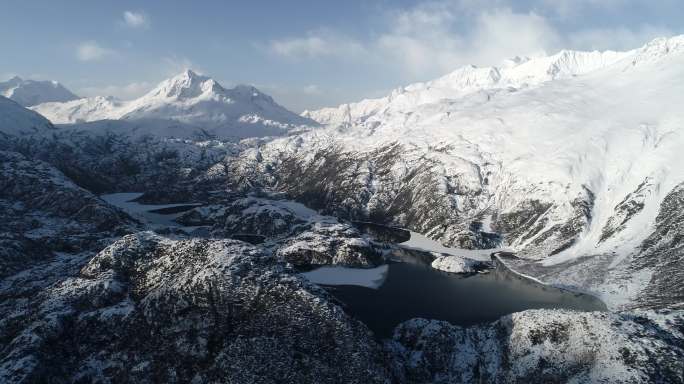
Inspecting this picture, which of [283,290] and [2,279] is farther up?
[283,290]

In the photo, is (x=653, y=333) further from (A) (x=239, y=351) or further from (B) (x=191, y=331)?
(B) (x=191, y=331)

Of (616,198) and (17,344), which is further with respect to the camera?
(616,198)

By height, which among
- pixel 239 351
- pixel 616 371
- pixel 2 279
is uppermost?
pixel 616 371

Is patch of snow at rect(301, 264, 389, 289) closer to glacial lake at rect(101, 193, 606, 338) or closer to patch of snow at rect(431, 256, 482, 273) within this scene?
glacial lake at rect(101, 193, 606, 338)

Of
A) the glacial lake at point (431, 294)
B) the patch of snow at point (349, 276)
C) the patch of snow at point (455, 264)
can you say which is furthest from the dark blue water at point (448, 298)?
the patch of snow at point (455, 264)

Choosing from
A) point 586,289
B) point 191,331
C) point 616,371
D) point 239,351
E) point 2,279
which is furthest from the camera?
point 586,289

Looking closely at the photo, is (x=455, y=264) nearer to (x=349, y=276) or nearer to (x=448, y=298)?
(x=448, y=298)

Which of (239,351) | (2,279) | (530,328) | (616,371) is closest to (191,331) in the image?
(239,351)

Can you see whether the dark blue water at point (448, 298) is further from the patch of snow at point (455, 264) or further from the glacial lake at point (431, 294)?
the patch of snow at point (455, 264)
